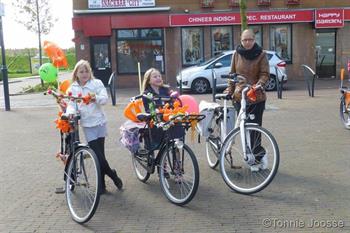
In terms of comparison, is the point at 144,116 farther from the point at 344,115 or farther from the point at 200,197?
the point at 344,115

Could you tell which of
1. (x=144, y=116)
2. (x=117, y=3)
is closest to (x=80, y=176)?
(x=144, y=116)

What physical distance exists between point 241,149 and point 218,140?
2.75 feet

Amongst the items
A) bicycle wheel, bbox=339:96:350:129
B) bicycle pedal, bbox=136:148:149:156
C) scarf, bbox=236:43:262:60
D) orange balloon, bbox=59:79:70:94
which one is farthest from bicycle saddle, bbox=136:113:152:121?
bicycle wheel, bbox=339:96:350:129

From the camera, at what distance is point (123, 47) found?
22453mm

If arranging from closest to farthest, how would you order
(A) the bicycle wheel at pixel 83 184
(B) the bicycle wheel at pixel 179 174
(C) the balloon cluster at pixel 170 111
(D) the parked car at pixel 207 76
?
(A) the bicycle wheel at pixel 83 184 → (B) the bicycle wheel at pixel 179 174 → (C) the balloon cluster at pixel 170 111 → (D) the parked car at pixel 207 76

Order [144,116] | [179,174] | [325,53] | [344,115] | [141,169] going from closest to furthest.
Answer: [179,174] → [144,116] → [141,169] → [344,115] → [325,53]

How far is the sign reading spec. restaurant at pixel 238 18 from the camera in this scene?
2202 cm

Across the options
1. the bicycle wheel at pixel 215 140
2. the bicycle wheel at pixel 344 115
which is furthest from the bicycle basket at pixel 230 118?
the bicycle wheel at pixel 344 115

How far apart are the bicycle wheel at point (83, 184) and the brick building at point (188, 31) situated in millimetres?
17349

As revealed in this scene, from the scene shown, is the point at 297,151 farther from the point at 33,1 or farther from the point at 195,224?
the point at 33,1

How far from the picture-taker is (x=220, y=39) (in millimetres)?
22719

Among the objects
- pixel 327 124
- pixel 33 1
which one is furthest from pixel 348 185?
pixel 33 1

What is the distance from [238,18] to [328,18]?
4163 mm

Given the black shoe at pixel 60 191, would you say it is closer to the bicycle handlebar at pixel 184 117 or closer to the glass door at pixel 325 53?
the bicycle handlebar at pixel 184 117
